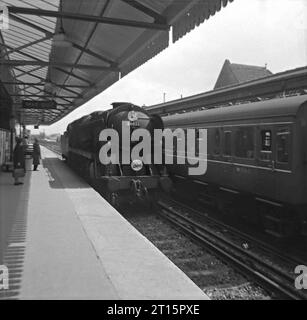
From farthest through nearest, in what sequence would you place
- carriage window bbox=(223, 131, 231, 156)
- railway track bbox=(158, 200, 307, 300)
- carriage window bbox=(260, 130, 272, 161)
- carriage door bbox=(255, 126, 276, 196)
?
carriage window bbox=(223, 131, 231, 156)
carriage window bbox=(260, 130, 272, 161)
carriage door bbox=(255, 126, 276, 196)
railway track bbox=(158, 200, 307, 300)

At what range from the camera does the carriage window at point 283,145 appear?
798 cm

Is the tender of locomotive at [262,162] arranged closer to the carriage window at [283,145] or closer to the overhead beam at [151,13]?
the carriage window at [283,145]

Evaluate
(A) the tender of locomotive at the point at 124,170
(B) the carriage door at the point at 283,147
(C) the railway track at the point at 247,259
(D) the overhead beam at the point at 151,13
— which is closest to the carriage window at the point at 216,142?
(A) the tender of locomotive at the point at 124,170

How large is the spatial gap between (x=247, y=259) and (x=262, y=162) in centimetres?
249

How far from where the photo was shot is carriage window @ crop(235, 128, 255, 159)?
9312mm

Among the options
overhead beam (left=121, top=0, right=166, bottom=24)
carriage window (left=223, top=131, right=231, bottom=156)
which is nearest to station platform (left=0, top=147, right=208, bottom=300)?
carriage window (left=223, top=131, right=231, bottom=156)

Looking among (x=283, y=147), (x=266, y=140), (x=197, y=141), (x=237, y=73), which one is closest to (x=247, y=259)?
(x=283, y=147)

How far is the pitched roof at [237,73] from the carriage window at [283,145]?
37660 millimetres

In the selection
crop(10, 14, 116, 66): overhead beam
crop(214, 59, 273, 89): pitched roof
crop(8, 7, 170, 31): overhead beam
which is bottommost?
crop(8, 7, 170, 31): overhead beam

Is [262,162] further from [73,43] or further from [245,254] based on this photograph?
[73,43]

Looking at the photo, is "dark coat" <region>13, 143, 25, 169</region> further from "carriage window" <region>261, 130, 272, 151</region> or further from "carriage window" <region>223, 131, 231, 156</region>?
"carriage window" <region>261, 130, 272, 151</region>

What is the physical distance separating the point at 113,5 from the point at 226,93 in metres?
7.33

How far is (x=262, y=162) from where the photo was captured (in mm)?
8797

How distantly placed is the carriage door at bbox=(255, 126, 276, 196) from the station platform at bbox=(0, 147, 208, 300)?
345 cm
